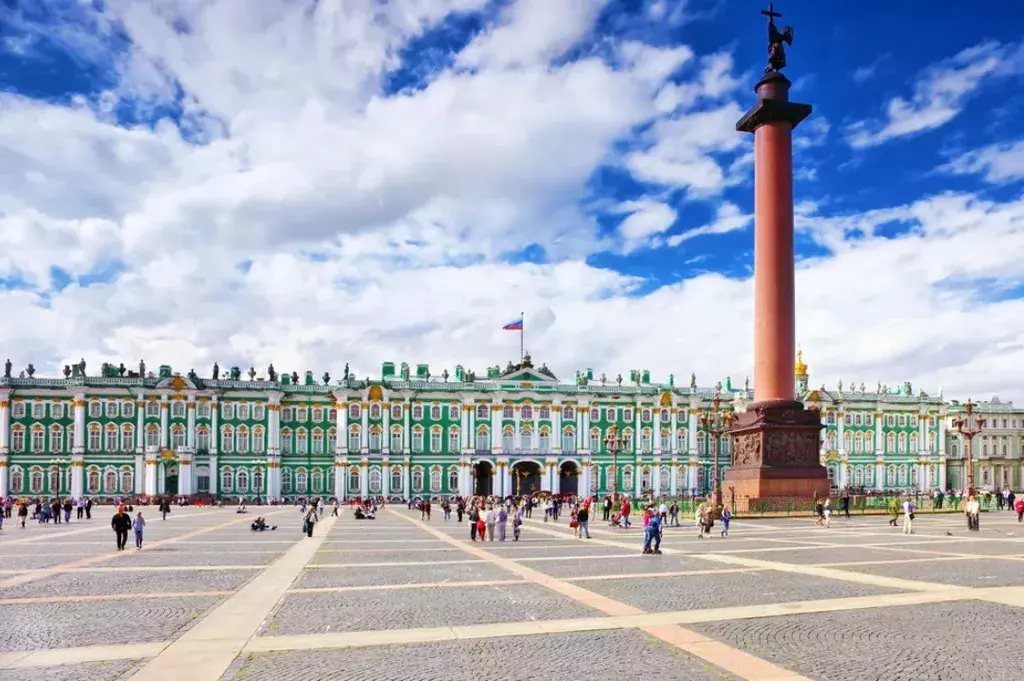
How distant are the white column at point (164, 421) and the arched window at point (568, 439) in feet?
122

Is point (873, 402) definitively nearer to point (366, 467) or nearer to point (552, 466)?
point (552, 466)

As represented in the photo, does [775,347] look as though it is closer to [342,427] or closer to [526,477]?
[526,477]

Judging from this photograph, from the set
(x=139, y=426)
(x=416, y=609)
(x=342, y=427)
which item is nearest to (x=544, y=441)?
(x=342, y=427)

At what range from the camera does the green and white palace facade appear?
8088cm

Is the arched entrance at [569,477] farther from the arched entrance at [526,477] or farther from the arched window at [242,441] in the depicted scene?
the arched window at [242,441]

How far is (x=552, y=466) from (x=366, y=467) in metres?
18.0

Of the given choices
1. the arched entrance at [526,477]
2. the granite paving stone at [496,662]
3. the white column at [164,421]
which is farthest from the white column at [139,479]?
the granite paving stone at [496,662]

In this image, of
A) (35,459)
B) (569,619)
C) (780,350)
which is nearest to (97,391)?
(35,459)

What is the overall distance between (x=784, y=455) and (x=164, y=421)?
194 feet

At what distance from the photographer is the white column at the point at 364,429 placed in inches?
3401

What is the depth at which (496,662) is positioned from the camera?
11008 millimetres

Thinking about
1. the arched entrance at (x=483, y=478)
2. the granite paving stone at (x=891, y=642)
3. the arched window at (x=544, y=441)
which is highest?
the granite paving stone at (x=891, y=642)

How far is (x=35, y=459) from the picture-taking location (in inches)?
3147

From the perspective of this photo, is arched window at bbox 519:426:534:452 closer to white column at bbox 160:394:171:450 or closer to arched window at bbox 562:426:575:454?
arched window at bbox 562:426:575:454
